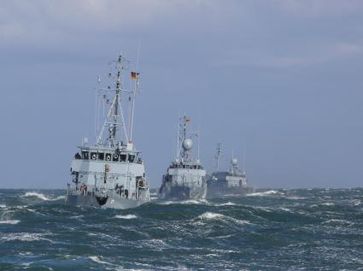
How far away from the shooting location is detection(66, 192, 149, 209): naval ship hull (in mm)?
86688

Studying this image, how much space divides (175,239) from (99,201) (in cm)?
2728

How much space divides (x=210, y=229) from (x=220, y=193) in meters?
129

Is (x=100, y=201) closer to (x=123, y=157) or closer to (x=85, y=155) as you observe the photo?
(x=85, y=155)

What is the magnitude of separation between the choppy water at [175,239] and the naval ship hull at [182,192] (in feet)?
206

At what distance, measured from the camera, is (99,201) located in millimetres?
86750

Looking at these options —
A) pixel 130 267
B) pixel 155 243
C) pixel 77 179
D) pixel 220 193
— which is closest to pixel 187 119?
pixel 220 193

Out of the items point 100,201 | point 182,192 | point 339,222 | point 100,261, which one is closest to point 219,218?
point 339,222

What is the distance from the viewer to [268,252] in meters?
55.0

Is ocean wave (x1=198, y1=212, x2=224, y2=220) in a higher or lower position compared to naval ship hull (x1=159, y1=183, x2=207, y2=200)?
lower

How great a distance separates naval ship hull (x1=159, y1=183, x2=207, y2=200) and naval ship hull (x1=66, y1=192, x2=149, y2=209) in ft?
201

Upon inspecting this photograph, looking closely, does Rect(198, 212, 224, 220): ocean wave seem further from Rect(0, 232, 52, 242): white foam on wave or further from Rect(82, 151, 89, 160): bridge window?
Rect(0, 232, 52, 242): white foam on wave

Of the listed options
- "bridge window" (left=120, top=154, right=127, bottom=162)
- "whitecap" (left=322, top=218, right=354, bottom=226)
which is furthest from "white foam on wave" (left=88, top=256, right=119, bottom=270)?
"bridge window" (left=120, top=154, right=127, bottom=162)

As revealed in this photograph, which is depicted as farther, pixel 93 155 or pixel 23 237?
pixel 93 155

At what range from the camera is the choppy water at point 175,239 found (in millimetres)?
47562
